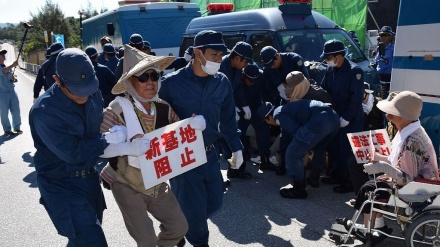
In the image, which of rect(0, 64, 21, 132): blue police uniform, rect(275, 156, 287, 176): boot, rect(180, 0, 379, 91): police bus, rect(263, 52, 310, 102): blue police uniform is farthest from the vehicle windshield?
rect(0, 64, 21, 132): blue police uniform

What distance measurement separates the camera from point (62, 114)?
2.67 metres

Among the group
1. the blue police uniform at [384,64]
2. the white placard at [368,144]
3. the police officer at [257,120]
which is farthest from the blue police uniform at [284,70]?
the blue police uniform at [384,64]

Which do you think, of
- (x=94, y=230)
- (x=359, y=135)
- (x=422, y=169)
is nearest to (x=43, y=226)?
(x=94, y=230)

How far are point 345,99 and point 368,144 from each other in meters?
1.33

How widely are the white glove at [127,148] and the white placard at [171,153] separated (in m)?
0.13

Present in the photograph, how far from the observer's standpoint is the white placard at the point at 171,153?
3078 mm

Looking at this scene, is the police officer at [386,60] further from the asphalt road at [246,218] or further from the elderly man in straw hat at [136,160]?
the elderly man in straw hat at [136,160]

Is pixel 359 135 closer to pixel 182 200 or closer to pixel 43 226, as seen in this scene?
pixel 182 200

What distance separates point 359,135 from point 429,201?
3.43ft

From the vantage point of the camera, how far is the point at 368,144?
4281 mm

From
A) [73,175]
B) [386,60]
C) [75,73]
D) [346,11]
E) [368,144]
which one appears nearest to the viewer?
[75,73]

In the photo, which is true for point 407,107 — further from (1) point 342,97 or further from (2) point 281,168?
(2) point 281,168

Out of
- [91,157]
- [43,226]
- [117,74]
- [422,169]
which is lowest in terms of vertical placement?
[43,226]

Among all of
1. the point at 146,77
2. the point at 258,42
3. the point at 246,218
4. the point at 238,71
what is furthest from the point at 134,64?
the point at 258,42
